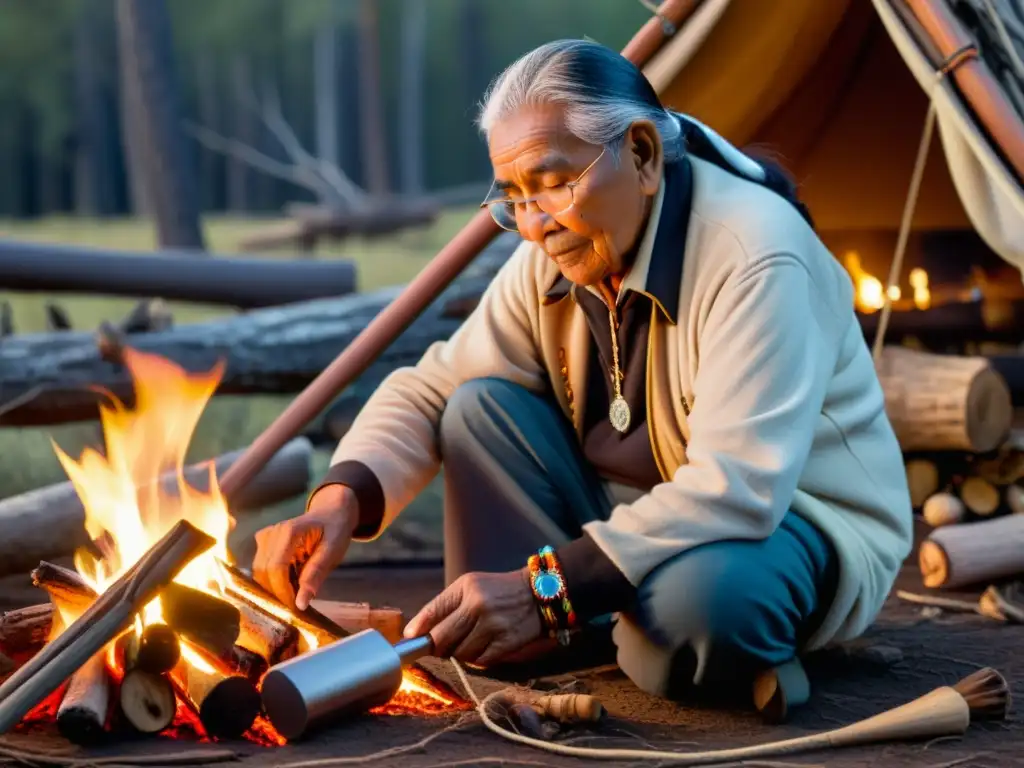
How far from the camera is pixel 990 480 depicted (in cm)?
504

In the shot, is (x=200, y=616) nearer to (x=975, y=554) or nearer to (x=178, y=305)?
(x=975, y=554)

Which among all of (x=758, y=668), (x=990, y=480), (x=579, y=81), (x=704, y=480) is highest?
(x=579, y=81)

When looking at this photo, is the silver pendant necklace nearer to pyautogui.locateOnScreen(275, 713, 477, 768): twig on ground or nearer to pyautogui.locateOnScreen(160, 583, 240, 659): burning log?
pyautogui.locateOnScreen(275, 713, 477, 768): twig on ground

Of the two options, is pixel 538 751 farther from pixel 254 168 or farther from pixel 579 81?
pixel 254 168

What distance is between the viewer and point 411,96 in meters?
23.8

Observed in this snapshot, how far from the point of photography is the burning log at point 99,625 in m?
2.51

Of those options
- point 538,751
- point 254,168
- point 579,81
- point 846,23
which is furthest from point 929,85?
point 254,168

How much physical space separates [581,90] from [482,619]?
3.46 ft

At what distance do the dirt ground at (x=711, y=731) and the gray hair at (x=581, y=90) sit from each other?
3.81ft

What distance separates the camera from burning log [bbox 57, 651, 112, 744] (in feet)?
8.13

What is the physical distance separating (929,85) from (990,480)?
182 centimetres

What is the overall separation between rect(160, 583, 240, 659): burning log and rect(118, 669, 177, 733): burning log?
5 cm

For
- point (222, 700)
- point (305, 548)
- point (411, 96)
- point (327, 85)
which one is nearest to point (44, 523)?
point (305, 548)

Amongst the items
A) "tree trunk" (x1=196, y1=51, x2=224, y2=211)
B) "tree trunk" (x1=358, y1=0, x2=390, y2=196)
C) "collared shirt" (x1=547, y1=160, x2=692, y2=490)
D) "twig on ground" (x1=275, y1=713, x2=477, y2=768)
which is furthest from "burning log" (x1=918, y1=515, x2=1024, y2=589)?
"tree trunk" (x1=196, y1=51, x2=224, y2=211)
